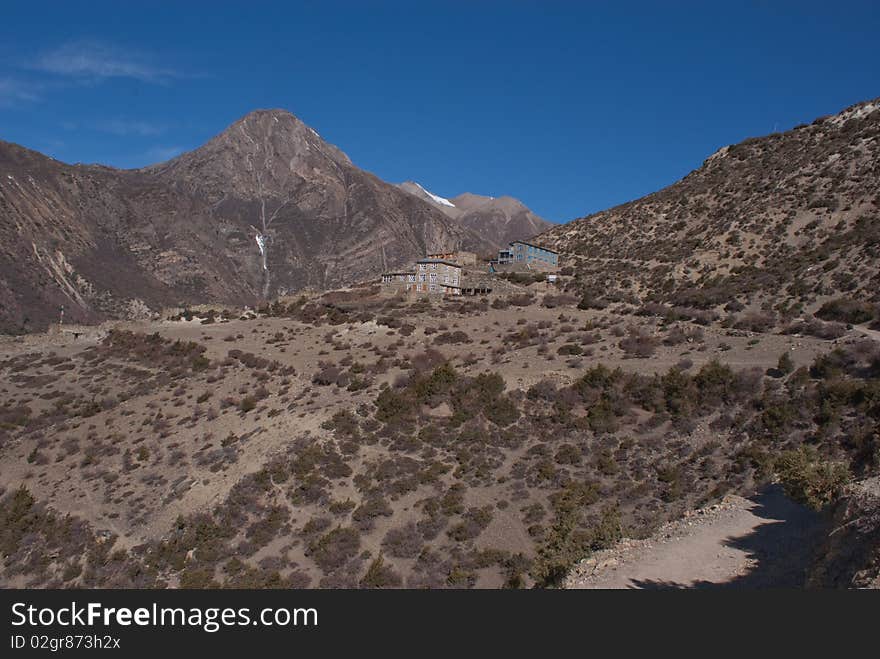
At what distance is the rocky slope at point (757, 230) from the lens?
4078cm

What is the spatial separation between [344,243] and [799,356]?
145948 mm

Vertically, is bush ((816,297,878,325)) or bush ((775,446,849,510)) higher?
bush ((816,297,878,325))

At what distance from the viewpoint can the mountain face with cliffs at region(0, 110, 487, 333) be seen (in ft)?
361

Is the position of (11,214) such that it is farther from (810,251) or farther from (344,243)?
(810,251)

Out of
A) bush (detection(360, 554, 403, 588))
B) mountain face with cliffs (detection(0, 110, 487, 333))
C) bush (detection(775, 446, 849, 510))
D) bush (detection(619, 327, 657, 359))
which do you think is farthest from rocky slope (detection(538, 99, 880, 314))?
mountain face with cliffs (detection(0, 110, 487, 333))

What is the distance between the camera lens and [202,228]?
153 meters

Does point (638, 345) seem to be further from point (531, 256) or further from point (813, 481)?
point (531, 256)

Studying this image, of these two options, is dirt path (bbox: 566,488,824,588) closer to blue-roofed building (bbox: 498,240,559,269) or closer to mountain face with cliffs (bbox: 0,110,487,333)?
blue-roofed building (bbox: 498,240,559,269)

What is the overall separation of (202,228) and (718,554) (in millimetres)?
157536

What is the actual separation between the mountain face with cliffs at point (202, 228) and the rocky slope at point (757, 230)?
83.1 metres

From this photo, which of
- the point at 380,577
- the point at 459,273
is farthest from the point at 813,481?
the point at 459,273

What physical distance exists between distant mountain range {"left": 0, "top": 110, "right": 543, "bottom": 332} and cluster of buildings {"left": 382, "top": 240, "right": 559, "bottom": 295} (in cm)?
6194

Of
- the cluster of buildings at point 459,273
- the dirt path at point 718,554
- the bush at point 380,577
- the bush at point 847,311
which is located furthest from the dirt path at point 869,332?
the cluster of buildings at point 459,273

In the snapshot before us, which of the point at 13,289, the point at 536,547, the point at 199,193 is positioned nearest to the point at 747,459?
the point at 536,547
